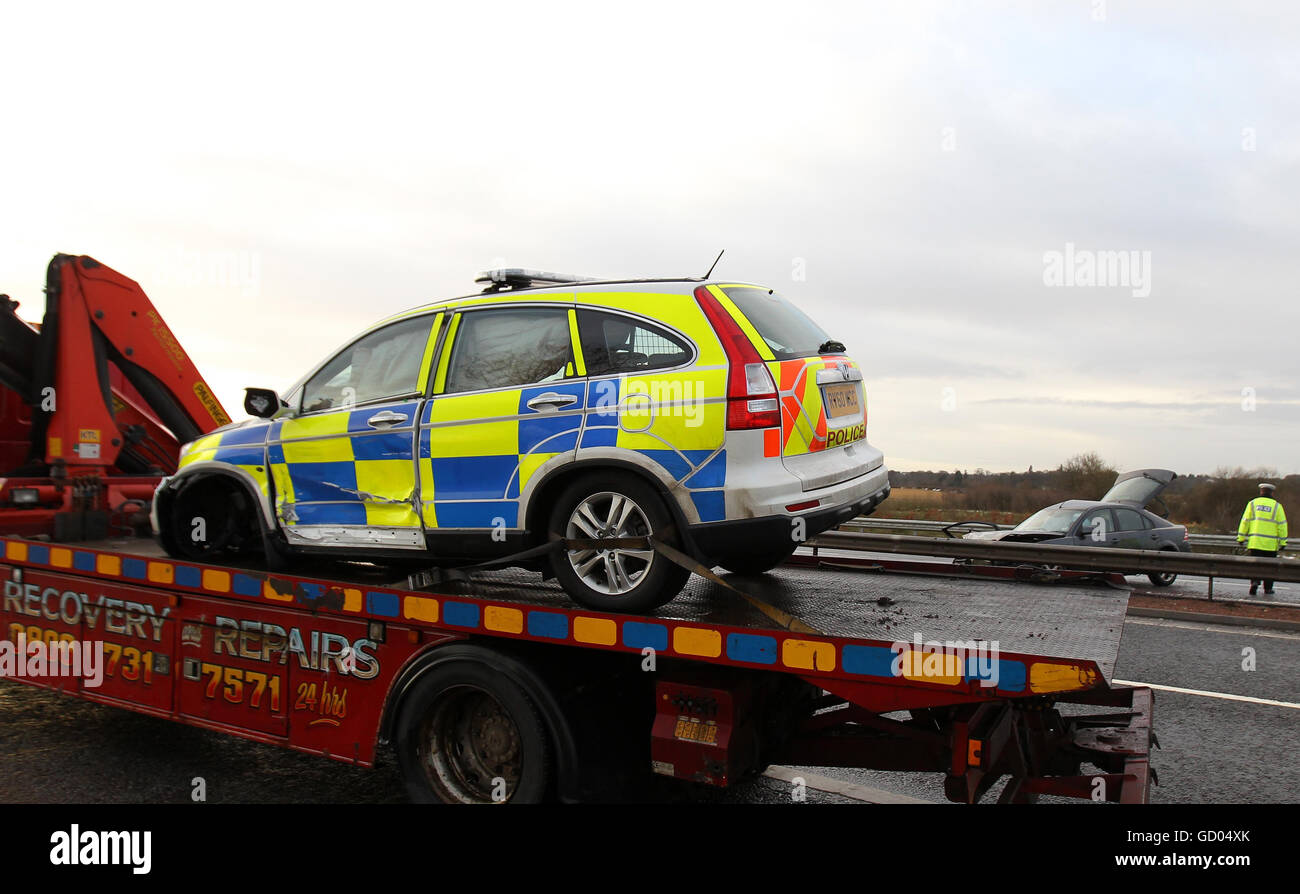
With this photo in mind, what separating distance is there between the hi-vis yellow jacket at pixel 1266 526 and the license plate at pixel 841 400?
1123cm

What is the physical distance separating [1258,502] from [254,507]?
13.2 m

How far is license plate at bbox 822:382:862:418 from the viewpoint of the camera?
4.13 meters

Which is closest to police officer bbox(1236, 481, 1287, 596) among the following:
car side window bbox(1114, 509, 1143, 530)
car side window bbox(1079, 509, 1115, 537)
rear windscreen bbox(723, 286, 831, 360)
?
car side window bbox(1114, 509, 1143, 530)

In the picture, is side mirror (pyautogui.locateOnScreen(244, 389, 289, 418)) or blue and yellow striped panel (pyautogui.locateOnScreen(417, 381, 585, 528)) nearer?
blue and yellow striped panel (pyautogui.locateOnScreen(417, 381, 585, 528))

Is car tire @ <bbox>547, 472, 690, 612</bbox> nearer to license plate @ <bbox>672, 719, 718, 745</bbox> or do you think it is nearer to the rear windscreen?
license plate @ <bbox>672, 719, 718, 745</bbox>

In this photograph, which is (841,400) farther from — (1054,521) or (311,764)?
(1054,521)

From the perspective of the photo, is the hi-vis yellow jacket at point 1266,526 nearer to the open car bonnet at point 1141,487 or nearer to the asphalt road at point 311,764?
the open car bonnet at point 1141,487

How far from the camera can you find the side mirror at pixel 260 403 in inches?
199

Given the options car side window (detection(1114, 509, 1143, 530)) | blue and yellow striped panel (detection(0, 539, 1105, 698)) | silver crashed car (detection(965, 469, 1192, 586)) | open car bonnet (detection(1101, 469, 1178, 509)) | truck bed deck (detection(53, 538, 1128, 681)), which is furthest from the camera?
open car bonnet (detection(1101, 469, 1178, 509))

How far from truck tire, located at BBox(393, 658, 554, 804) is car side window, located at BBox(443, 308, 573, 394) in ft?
4.17

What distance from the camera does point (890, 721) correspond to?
3725mm

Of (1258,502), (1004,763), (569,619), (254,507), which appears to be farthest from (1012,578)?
(1258,502)

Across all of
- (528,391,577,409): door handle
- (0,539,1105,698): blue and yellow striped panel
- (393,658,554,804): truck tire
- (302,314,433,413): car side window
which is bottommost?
(393,658,554,804): truck tire
